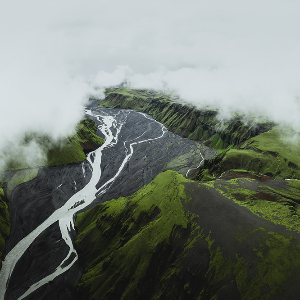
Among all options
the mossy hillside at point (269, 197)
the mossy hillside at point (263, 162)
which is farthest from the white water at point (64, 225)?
the mossy hillside at point (263, 162)

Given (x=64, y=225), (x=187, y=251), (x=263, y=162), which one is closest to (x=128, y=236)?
(x=187, y=251)

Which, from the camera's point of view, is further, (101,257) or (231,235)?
(101,257)

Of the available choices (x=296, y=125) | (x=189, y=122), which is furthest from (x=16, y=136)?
(x=296, y=125)

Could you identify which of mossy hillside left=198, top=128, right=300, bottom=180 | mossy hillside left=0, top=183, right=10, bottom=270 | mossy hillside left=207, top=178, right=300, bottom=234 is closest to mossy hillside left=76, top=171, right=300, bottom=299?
mossy hillside left=207, top=178, right=300, bottom=234

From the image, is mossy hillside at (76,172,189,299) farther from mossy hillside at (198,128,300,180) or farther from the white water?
mossy hillside at (198,128,300,180)

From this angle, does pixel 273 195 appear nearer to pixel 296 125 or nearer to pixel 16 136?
pixel 296 125

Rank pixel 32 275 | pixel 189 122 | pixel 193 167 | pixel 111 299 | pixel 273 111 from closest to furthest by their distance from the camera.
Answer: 1. pixel 111 299
2. pixel 32 275
3. pixel 193 167
4. pixel 273 111
5. pixel 189 122

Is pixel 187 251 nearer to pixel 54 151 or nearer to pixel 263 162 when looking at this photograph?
pixel 263 162

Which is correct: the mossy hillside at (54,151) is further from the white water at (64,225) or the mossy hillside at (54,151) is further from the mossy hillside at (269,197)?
the mossy hillside at (269,197)
